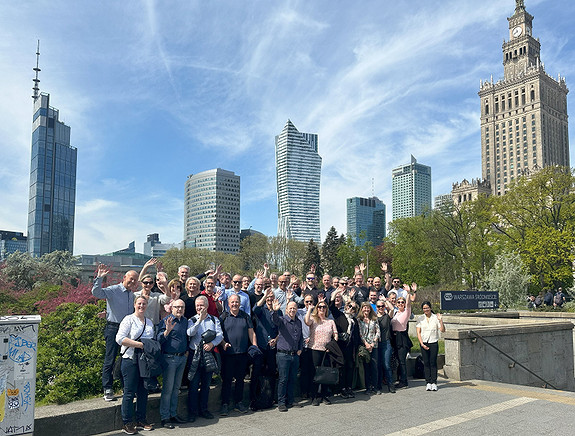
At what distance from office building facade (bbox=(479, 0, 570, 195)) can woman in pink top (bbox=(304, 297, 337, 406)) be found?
501 feet

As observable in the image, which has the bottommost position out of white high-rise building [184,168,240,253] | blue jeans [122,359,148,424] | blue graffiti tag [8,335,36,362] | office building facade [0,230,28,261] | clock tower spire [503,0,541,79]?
blue jeans [122,359,148,424]

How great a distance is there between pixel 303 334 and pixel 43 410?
4174 millimetres

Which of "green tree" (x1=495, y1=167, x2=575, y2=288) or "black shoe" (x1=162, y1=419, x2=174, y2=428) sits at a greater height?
"green tree" (x1=495, y1=167, x2=575, y2=288)

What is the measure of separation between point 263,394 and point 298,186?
184428 mm

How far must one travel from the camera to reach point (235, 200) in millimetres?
198625

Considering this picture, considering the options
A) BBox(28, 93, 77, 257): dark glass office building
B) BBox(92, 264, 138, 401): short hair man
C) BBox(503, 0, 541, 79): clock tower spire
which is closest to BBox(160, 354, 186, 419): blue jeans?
BBox(92, 264, 138, 401): short hair man

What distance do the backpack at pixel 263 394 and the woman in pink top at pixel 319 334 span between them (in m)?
0.85

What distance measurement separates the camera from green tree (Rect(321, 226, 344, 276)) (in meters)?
68.4

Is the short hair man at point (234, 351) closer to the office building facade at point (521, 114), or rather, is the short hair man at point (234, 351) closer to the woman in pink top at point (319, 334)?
the woman in pink top at point (319, 334)

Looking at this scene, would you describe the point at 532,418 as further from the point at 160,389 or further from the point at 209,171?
the point at 209,171

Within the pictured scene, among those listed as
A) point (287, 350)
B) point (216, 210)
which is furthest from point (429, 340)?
point (216, 210)

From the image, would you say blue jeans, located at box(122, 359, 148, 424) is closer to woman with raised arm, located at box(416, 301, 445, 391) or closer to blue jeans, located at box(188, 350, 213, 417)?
blue jeans, located at box(188, 350, 213, 417)

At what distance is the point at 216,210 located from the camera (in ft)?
632

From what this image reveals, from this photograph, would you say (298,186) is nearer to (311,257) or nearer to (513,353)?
(311,257)
